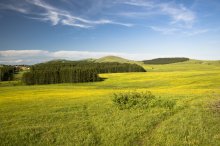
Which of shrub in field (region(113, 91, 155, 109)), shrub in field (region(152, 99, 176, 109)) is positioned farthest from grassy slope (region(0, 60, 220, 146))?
shrub in field (region(113, 91, 155, 109))

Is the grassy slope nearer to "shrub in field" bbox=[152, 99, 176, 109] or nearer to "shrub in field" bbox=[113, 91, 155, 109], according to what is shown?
"shrub in field" bbox=[152, 99, 176, 109]

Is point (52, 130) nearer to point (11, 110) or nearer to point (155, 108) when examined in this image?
point (11, 110)

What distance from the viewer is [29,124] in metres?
20.9

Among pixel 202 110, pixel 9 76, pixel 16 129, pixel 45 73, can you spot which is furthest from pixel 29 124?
pixel 9 76

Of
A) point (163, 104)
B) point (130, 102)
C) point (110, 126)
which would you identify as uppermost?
point (130, 102)

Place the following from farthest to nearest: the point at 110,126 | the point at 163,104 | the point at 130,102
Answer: the point at 130,102 < the point at 163,104 < the point at 110,126

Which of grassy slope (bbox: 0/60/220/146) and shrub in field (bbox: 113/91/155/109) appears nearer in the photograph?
grassy slope (bbox: 0/60/220/146)

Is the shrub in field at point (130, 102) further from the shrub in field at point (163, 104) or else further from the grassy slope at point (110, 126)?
the grassy slope at point (110, 126)

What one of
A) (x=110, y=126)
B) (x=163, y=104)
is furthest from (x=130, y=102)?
(x=110, y=126)

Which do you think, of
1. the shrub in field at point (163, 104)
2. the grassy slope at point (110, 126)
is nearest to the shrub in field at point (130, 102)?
the shrub in field at point (163, 104)

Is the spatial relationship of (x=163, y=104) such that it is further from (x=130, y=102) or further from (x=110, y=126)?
(x=110, y=126)

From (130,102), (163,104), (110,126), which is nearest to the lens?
(110,126)

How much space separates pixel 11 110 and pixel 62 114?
6622 millimetres

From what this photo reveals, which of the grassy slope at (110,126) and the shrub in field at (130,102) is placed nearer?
the grassy slope at (110,126)
